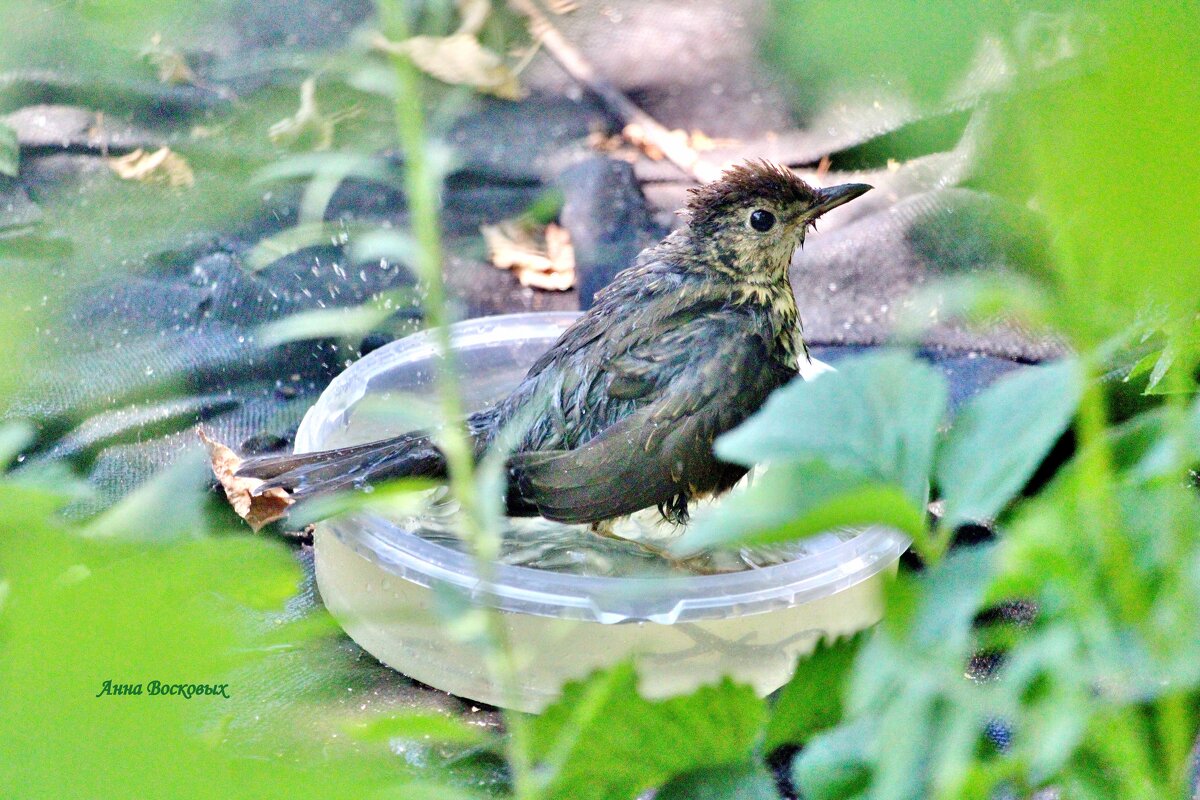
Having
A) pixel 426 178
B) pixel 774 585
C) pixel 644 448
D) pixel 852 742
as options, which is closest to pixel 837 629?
pixel 774 585

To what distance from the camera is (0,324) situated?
2.57 ft

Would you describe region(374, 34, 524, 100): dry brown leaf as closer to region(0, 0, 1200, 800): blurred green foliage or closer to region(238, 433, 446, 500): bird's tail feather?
region(238, 433, 446, 500): bird's tail feather

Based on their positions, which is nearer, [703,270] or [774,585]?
[774,585]

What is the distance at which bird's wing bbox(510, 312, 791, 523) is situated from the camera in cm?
238

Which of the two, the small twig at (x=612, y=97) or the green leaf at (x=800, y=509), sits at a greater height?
the green leaf at (x=800, y=509)

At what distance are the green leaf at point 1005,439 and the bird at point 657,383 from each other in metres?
1.56

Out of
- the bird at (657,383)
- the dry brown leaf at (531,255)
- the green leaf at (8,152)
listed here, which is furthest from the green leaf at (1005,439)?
the green leaf at (8,152)

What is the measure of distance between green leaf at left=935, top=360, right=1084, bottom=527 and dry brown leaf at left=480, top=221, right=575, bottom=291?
3.06m

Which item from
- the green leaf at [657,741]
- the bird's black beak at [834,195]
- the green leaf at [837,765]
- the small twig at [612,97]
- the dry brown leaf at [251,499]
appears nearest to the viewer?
the green leaf at [837,765]

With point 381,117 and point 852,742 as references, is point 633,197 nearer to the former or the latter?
point 381,117

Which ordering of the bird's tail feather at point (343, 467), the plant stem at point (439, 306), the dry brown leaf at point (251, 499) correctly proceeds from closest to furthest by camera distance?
the plant stem at point (439, 306) < the bird's tail feather at point (343, 467) < the dry brown leaf at point (251, 499)

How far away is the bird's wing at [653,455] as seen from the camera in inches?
93.5

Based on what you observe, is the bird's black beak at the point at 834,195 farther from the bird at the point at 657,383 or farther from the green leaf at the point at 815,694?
the green leaf at the point at 815,694

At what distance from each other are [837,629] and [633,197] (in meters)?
1.97
